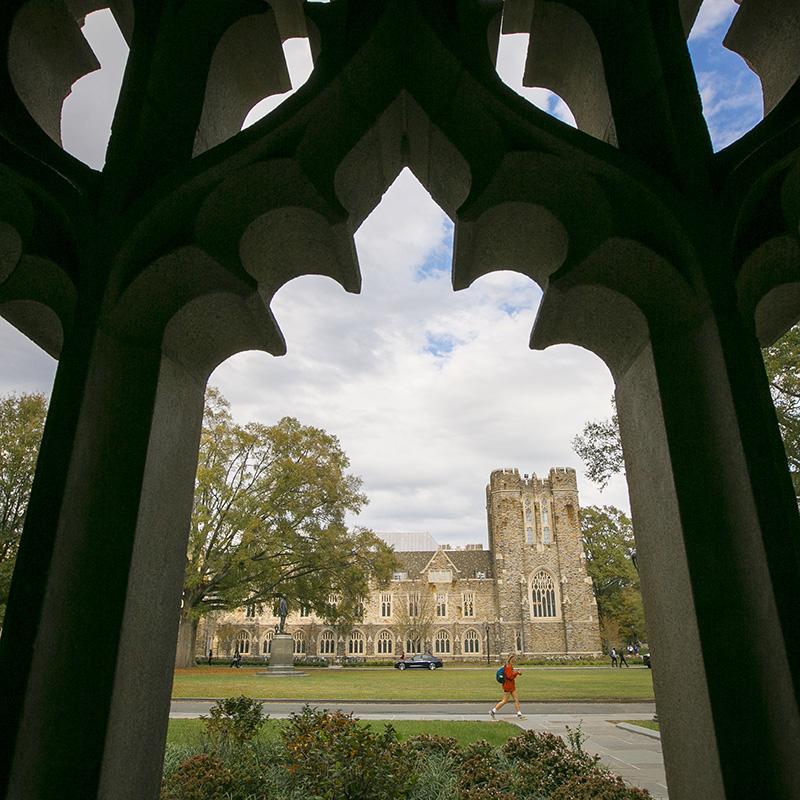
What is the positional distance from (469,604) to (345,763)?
49.9m

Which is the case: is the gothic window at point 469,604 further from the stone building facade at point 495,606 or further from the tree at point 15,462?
the tree at point 15,462

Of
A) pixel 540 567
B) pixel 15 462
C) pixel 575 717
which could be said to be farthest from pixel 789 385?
pixel 540 567

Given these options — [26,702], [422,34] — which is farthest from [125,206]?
[26,702]

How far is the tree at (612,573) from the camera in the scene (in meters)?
Answer: 35.1

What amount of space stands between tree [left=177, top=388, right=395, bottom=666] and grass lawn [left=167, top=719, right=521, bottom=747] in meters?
13.8

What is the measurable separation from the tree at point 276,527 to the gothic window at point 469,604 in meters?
28.4

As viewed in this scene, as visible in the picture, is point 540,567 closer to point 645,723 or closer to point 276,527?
point 276,527

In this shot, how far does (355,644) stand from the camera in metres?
51.1

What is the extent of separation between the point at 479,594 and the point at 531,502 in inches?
356

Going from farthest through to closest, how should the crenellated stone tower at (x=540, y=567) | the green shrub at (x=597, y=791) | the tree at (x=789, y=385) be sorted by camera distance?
the crenellated stone tower at (x=540, y=567)
the tree at (x=789, y=385)
the green shrub at (x=597, y=791)

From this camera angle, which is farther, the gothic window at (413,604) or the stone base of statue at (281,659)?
the gothic window at (413,604)

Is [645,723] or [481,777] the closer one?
[481,777]

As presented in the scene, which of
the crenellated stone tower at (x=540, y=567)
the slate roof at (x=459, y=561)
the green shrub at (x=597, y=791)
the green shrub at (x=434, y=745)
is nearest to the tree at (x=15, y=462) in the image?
the green shrub at (x=434, y=745)

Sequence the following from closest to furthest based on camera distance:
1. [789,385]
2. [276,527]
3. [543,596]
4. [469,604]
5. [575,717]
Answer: [575,717] → [789,385] → [276,527] → [543,596] → [469,604]
